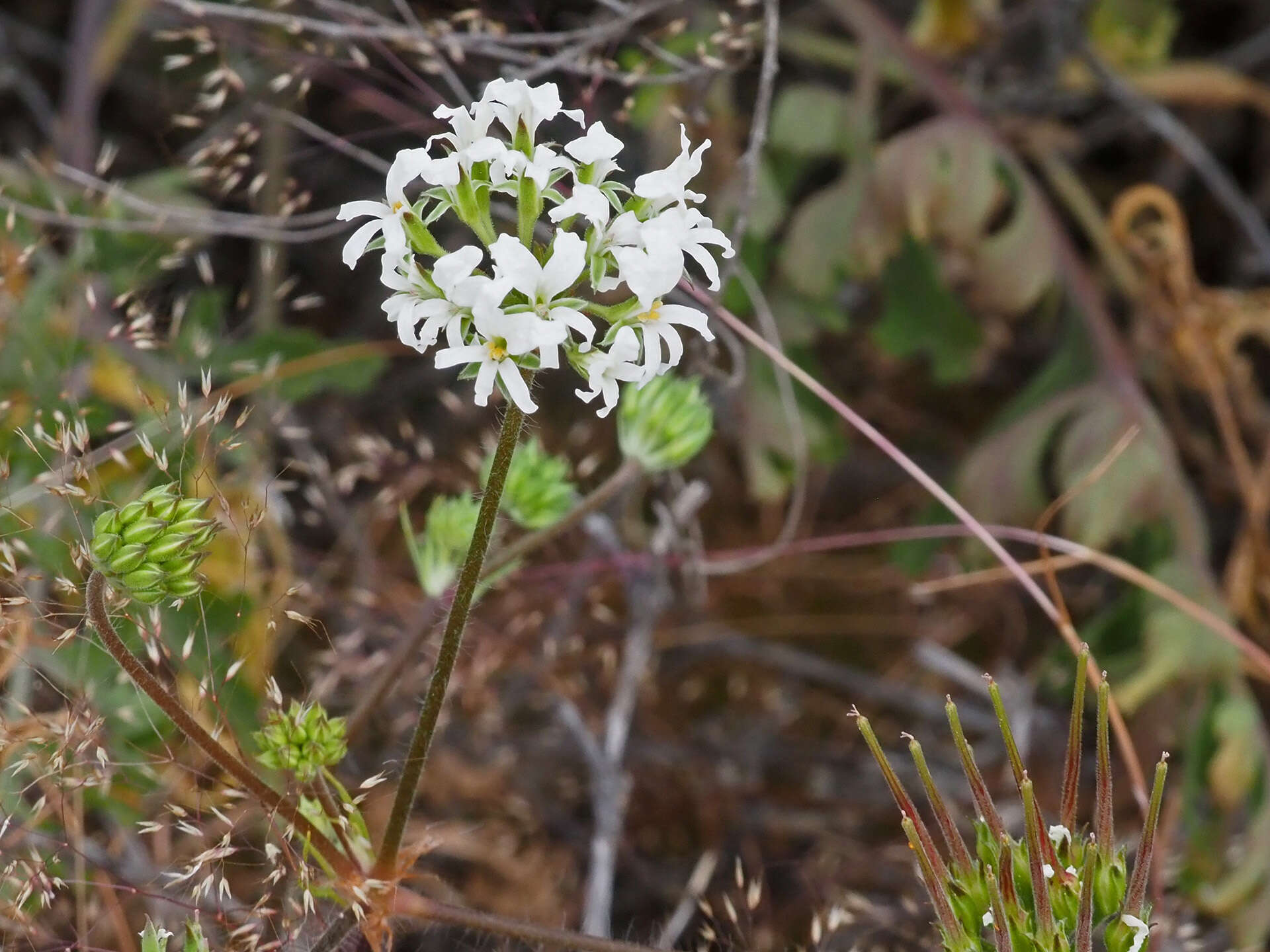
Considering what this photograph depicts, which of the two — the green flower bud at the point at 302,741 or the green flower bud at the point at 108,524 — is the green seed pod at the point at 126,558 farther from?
the green flower bud at the point at 302,741

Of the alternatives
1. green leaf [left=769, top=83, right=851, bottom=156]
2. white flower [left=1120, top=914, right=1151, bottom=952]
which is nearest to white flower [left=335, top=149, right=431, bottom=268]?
white flower [left=1120, top=914, right=1151, bottom=952]

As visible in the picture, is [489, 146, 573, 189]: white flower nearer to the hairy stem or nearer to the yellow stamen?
the yellow stamen

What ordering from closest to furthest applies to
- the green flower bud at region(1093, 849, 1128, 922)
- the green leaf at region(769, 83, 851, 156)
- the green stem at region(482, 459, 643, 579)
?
the green flower bud at region(1093, 849, 1128, 922) → the green stem at region(482, 459, 643, 579) → the green leaf at region(769, 83, 851, 156)

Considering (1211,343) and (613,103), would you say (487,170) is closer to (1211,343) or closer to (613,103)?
(613,103)

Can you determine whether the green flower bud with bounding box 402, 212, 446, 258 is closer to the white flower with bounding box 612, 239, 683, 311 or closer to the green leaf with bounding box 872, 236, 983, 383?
the white flower with bounding box 612, 239, 683, 311

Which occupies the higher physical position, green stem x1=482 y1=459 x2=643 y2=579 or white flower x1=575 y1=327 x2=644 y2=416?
white flower x1=575 y1=327 x2=644 y2=416

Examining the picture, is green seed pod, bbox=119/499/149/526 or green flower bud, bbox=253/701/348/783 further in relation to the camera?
green flower bud, bbox=253/701/348/783

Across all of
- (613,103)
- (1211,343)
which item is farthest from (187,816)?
(1211,343)

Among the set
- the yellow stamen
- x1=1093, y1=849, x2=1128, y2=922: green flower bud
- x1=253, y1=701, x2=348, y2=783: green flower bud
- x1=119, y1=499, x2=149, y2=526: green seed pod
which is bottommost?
x1=1093, y1=849, x2=1128, y2=922: green flower bud

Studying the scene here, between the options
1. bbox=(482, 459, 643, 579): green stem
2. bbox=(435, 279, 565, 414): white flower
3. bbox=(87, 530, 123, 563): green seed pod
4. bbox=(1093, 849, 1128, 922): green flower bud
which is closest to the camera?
bbox=(435, 279, 565, 414): white flower
